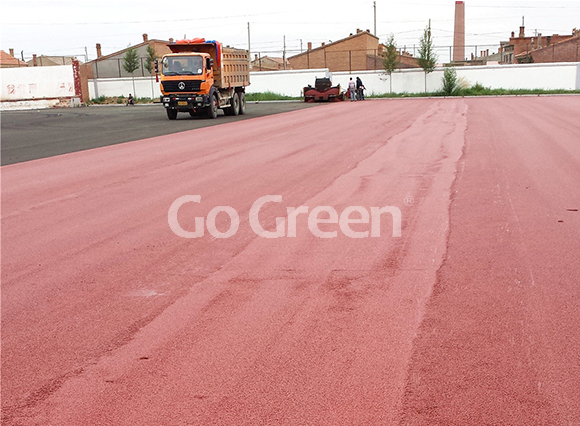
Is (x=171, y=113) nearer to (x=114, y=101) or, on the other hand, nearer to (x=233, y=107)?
(x=233, y=107)

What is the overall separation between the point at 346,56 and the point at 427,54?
752 inches

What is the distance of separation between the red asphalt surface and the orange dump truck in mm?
16859

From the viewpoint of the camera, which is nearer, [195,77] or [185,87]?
[195,77]

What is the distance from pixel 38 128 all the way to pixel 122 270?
2101cm

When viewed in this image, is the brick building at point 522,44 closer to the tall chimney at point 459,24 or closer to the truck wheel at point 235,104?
the tall chimney at point 459,24

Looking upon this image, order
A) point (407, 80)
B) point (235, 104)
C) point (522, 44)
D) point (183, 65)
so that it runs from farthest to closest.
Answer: point (522, 44) < point (407, 80) < point (235, 104) < point (183, 65)

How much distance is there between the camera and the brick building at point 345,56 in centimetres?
6988

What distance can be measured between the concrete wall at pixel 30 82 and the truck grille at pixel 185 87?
29.5 metres

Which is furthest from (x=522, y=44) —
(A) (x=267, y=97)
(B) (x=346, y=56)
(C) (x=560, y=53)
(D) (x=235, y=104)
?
(D) (x=235, y=104)

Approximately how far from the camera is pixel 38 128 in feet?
81.1

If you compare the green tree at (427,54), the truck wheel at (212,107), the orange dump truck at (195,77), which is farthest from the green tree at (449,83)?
the truck wheel at (212,107)

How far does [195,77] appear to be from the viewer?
26016 millimetres

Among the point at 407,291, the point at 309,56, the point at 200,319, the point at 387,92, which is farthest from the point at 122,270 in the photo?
the point at 309,56

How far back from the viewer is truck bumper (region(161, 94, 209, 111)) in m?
26.2
